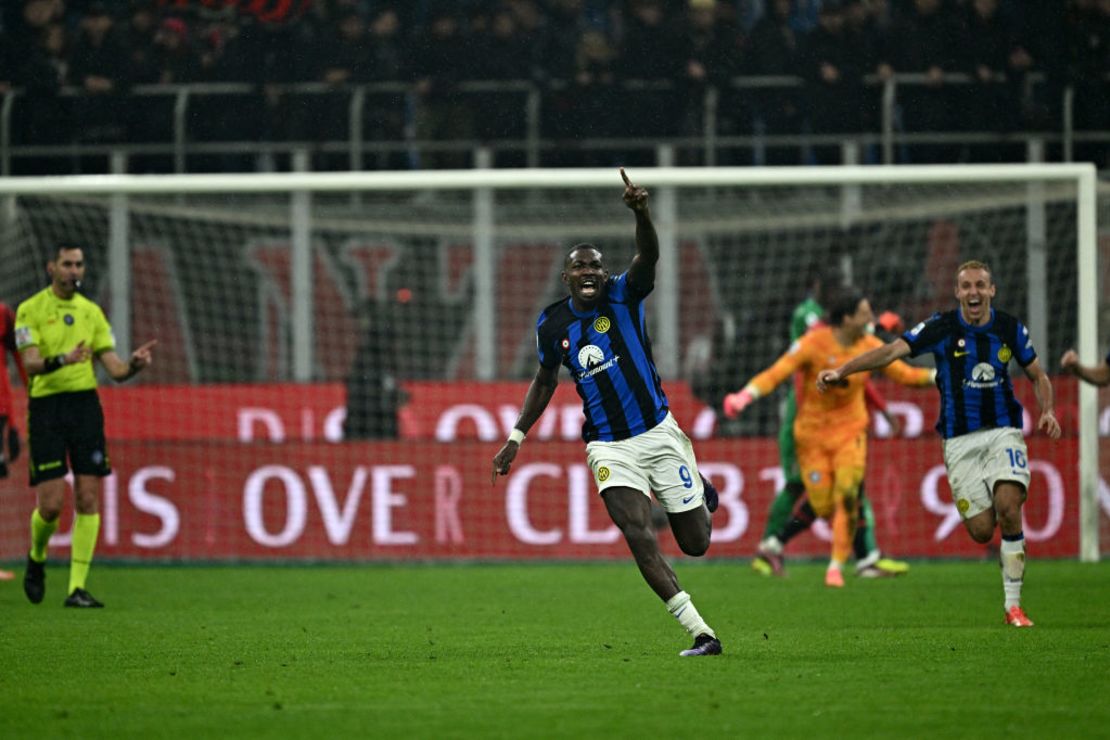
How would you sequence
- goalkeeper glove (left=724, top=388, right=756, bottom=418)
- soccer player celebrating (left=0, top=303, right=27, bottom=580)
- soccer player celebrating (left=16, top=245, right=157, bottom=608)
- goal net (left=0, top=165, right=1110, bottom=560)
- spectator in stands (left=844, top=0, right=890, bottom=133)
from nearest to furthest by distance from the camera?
soccer player celebrating (left=16, top=245, right=157, bottom=608) < goalkeeper glove (left=724, top=388, right=756, bottom=418) < soccer player celebrating (left=0, top=303, right=27, bottom=580) < goal net (left=0, top=165, right=1110, bottom=560) < spectator in stands (left=844, top=0, right=890, bottom=133)

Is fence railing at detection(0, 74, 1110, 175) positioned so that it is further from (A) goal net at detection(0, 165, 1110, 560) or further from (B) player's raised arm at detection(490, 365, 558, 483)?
(B) player's raised arm at detection(490, 365, 558, 483)

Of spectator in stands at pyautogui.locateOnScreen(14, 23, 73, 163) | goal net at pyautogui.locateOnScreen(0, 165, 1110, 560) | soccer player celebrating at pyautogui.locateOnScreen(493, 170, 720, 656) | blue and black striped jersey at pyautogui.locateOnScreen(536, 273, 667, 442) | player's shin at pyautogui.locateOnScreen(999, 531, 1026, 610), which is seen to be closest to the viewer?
Answer: soccer player celebrating at pyautogui.locateOnScreen(493, 170, 720, 656)

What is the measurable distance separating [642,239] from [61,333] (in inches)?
213

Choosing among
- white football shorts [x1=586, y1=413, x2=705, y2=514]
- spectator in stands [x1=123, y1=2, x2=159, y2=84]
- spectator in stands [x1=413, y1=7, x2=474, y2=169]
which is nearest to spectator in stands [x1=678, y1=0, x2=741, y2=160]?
spectator in stands [x1=413, y1=7, x2=474, y2=169]

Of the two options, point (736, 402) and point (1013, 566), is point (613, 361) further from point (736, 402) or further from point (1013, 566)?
point (736, 402)

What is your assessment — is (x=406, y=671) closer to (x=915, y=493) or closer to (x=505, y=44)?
(x=915, y=493)

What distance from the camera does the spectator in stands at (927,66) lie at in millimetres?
19172

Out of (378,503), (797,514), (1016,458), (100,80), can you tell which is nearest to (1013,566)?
(1016,458)

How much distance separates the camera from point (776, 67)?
783 inches

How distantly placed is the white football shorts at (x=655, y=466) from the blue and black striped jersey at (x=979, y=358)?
2142 millimetres

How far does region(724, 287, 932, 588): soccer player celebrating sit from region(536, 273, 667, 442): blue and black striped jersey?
4.52 m

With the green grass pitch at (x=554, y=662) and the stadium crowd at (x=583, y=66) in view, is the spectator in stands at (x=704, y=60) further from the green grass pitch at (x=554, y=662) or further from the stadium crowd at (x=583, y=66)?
the green grass pitch at (x=554, y=662)

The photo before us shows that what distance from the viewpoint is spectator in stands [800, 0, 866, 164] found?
19.4 metres

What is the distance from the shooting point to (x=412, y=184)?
15.7 meters
